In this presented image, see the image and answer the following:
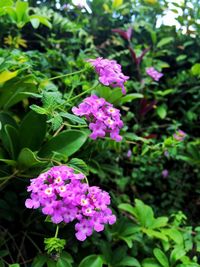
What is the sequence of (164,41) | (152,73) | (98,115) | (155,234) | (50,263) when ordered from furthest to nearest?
(164,41) < (152,73) < (155,234) < (50,263) < (98,115)

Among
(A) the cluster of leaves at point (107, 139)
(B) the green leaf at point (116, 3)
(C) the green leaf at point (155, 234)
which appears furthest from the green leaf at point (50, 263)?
(B) the green leaf at point (116, 3)

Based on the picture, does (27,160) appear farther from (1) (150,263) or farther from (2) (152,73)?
(2) (152,73)

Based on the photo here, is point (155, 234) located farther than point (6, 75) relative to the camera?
Yes

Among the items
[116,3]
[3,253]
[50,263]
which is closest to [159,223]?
[50,263]

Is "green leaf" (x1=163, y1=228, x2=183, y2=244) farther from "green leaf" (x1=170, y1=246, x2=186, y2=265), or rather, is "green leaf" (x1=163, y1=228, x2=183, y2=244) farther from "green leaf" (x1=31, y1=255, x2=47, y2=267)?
"green leaf" (x1=31, y1=255, x2=47, y2=267)

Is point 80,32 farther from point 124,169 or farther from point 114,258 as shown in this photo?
point 114,258

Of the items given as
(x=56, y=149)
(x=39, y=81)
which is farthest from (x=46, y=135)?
(x=39, y=81)

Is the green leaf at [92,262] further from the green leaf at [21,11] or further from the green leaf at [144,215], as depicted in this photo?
the green leaf at [21,11]

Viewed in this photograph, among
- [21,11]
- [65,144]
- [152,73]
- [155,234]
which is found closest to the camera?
[65,144]
